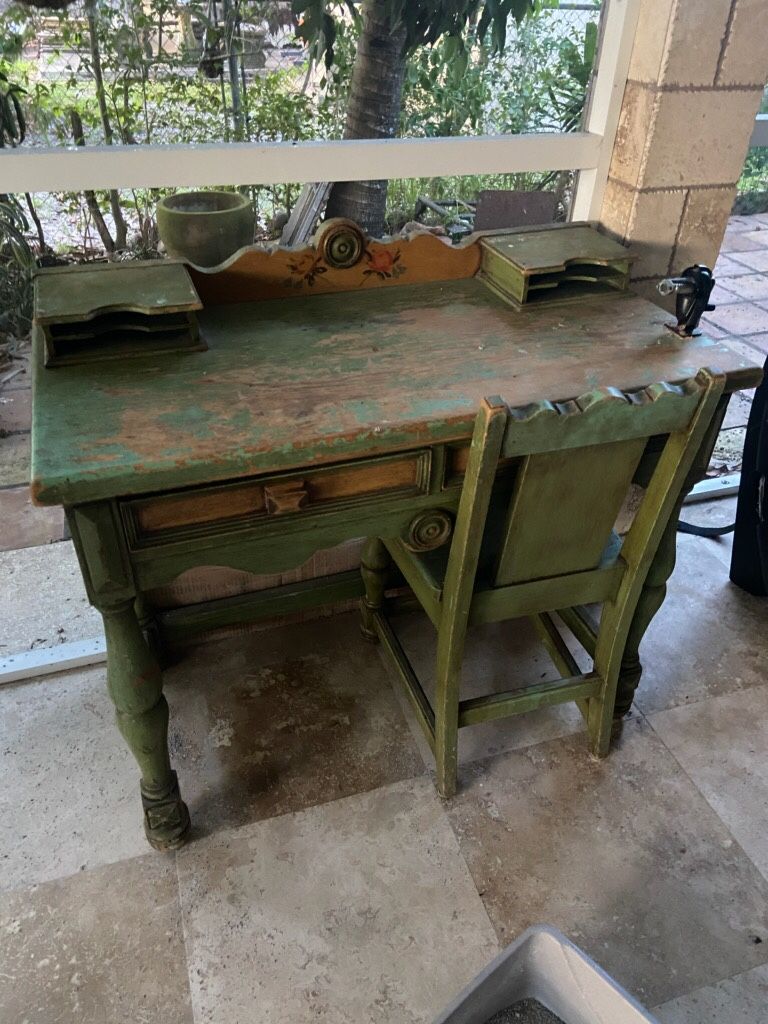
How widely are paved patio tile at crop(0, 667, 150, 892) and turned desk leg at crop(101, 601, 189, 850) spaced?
91mm

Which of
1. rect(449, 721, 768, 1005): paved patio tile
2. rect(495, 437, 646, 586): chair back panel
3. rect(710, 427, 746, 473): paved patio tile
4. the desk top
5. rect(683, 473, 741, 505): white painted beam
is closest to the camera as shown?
the desk top

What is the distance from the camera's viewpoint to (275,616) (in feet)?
6.74

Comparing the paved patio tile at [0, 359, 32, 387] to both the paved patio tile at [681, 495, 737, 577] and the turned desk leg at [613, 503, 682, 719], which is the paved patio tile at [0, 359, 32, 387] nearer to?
the turned desk leg at [613, 503, 682, 719]

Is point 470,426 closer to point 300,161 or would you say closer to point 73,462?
point 73,462

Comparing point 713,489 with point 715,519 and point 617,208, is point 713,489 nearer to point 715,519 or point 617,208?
point 715,519

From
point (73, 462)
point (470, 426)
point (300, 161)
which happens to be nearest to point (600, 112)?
point (300, 161)

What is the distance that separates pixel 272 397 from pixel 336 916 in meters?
0.96

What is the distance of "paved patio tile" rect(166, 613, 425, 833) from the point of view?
5.41ft

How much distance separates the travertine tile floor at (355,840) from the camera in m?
1.34

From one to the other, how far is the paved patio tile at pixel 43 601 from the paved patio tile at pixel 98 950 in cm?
69

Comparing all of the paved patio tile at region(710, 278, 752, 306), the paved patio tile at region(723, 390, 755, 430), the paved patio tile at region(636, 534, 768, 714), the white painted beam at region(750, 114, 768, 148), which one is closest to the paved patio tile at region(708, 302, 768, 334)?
the paved patio tile at region(710, 278, 752, 306)

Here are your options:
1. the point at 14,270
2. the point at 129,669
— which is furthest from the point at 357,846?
the point at 14,270

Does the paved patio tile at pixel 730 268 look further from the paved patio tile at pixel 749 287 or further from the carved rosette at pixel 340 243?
the carved rosette at pixel 340 243

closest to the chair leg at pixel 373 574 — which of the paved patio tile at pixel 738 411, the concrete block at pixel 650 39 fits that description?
the concrete block at pixel 650 39
